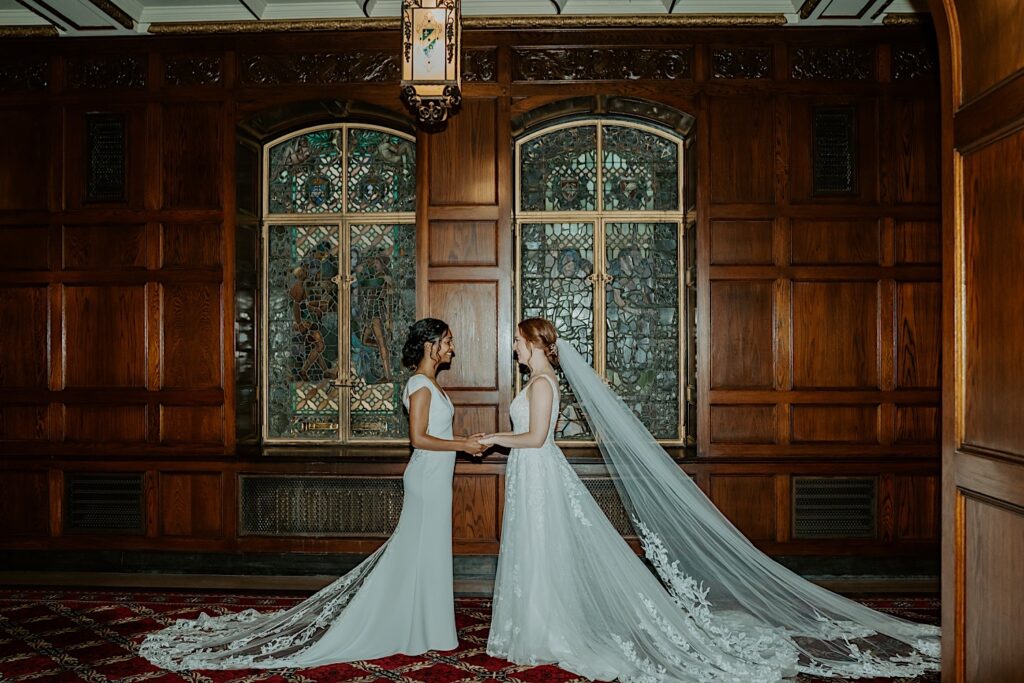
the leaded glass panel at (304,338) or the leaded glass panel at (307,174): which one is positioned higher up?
the leaded glass panel at (307,174)

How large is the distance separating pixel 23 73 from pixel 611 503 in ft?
17.6

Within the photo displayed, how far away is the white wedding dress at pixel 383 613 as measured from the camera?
12.9ft

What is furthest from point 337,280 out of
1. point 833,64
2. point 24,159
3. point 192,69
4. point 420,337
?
point 833,64

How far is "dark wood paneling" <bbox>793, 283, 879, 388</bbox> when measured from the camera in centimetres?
568

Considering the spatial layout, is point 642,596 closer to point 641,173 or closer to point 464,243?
point 464,243

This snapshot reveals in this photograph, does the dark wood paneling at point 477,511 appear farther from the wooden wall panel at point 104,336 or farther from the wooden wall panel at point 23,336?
the wooden wall panel at point 23,336

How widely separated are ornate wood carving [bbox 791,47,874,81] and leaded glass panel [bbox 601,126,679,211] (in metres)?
1.02

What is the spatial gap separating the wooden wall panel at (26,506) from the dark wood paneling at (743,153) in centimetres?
534

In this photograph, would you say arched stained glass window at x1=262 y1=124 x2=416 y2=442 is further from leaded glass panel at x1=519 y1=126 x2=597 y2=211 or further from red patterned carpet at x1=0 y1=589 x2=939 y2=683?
red patterned carpet at x1=0 y1=589 x2=939 y2=683

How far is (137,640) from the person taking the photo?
14.1 feet

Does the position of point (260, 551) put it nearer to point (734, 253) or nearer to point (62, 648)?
point (62, 648)

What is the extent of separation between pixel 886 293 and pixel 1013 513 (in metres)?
3.70

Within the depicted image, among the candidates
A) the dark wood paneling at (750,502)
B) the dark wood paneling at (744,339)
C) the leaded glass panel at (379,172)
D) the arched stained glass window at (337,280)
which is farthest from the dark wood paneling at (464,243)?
the dark wood paneling at (750,502)

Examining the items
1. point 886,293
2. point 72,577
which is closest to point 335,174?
point 72,577
